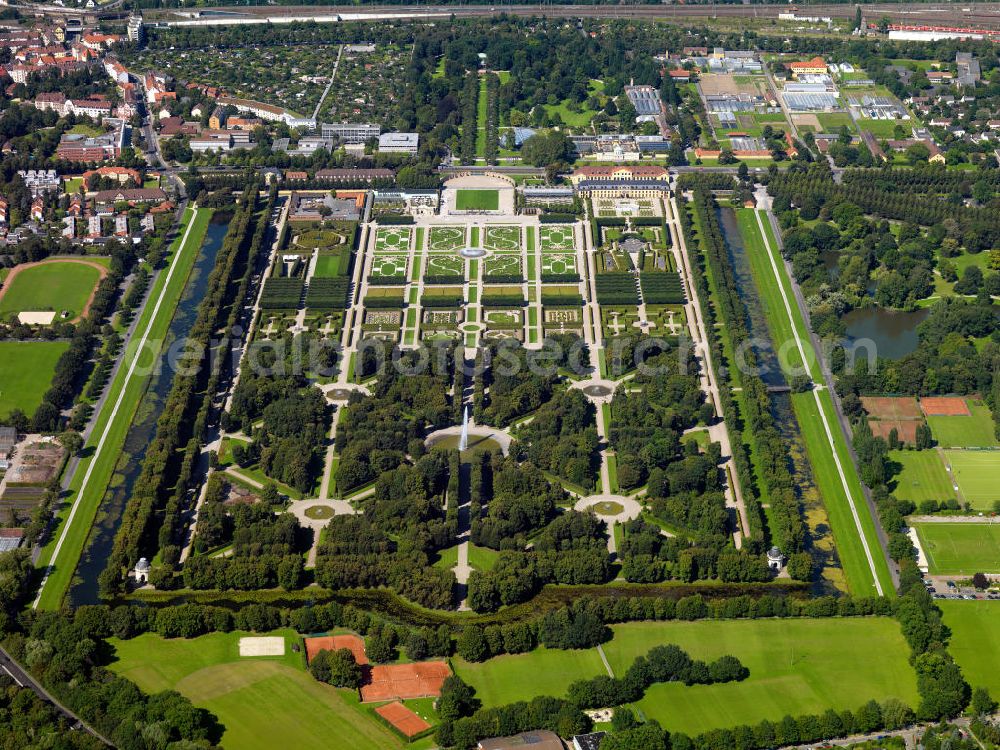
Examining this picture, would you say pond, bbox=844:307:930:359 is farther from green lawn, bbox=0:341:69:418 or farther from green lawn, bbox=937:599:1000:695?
green lawn, bbox=0:341:69:418

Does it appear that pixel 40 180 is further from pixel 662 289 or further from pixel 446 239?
pixel 662 289

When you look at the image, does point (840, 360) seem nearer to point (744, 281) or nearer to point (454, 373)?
point (744, 281)

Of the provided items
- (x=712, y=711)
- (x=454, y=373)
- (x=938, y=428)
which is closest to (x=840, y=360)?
(x=938, y=428)

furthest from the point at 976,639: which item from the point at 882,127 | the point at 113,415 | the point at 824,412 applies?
the point at 882,127

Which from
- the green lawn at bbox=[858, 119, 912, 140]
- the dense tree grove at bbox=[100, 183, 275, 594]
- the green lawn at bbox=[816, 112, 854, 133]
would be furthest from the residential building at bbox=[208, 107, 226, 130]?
the green lawn at bbox=[858, 119, 912, 140]

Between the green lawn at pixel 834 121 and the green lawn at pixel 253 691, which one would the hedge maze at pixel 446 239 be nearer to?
the green lawn at pixel 834 121

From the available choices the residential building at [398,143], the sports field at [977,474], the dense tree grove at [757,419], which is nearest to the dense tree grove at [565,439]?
the dense tree grove at [757,419]
